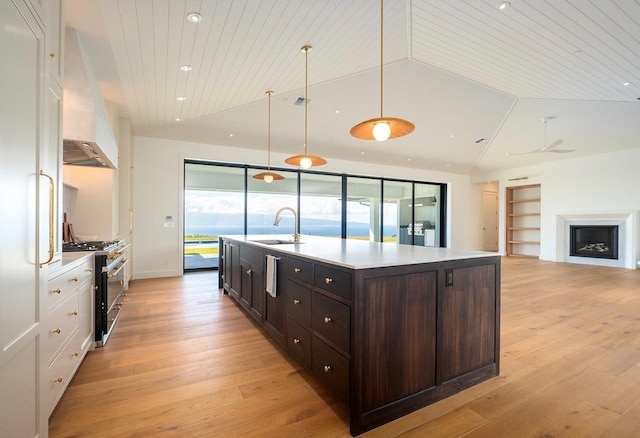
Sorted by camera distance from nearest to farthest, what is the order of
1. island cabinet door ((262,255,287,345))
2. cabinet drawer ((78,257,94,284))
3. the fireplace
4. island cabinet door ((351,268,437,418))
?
island cabinet door ((351,268,437,418)), cabinet drawer ((78,257,94,284)), island cabinet door ((262,255,287,345)), the fireplace

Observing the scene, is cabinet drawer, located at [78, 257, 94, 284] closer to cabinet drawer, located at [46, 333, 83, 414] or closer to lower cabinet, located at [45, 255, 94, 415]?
lower cabinet, located at [45, 255, 94, 415]

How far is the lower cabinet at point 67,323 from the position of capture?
170 centimetres

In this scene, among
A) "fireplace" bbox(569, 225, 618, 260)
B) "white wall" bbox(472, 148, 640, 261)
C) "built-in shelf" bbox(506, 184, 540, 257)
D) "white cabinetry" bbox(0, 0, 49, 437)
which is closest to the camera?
"white cabinetry" bbox(0, 0, 49, 437)

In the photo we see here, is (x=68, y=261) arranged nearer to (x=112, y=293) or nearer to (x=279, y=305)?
(x=112, y=293)

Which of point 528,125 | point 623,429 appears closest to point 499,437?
point 623,429

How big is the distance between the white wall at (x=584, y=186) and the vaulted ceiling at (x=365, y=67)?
22.4 inches

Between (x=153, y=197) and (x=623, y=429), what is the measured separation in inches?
271

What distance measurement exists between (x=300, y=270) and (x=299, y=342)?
54 centimetres

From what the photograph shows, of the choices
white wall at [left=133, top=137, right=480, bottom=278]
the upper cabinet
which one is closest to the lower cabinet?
the upper cabinet

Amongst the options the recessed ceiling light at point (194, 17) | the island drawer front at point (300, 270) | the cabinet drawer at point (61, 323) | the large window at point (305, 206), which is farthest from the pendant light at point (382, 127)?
the large window at point (305, 206)

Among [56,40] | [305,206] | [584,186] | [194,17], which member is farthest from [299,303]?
[584,186]

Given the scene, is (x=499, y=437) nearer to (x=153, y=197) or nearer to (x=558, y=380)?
(x=558, y=380)

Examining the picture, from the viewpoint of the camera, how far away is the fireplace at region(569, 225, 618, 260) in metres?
7.68

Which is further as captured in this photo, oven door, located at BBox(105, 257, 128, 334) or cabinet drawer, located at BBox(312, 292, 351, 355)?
oven door, located at BBox(105, 257, 128, 334)
